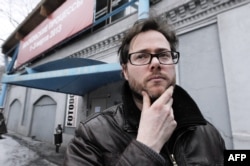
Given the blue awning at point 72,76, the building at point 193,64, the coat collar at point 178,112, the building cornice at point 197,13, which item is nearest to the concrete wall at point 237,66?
the building at point 193,64

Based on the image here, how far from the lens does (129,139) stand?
3.59 feet

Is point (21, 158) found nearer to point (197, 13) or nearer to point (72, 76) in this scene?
point (72, 76)

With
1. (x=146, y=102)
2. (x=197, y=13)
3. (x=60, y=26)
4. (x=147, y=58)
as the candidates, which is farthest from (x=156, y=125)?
(x=60, y=26)

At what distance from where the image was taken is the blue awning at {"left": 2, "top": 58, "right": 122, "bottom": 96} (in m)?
4.77

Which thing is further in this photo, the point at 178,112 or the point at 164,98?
the point at 178,112

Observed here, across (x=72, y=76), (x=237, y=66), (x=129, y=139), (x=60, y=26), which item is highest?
(x=60, y=26)

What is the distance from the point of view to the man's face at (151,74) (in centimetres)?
108

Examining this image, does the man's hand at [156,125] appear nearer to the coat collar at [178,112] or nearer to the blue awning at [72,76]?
the coat collar at [178,112]

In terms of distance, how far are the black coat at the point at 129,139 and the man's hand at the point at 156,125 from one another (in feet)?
0.43

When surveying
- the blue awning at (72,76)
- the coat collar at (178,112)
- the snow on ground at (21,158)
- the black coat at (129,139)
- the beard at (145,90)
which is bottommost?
the snow on ground at (21,158)

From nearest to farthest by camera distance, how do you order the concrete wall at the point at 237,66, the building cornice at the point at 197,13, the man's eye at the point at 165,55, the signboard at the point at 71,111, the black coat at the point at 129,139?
the black coat at the point at 129,139
the man's eye at the point at 165,55
the concrete wall at the point at 237,66
the building cornice at the point at 197,13
the signboard at the point at 71,111

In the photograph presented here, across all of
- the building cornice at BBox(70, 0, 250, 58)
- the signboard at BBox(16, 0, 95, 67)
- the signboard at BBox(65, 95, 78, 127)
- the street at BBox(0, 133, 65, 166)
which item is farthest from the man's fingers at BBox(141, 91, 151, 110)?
the signboard at BBox(65, 95, 78, 127)

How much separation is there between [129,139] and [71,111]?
7563mm

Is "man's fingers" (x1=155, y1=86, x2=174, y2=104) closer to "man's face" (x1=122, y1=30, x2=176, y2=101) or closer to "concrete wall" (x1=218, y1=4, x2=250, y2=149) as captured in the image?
"man's face" (x1=122, y1=30, x2=176, y2=101)
